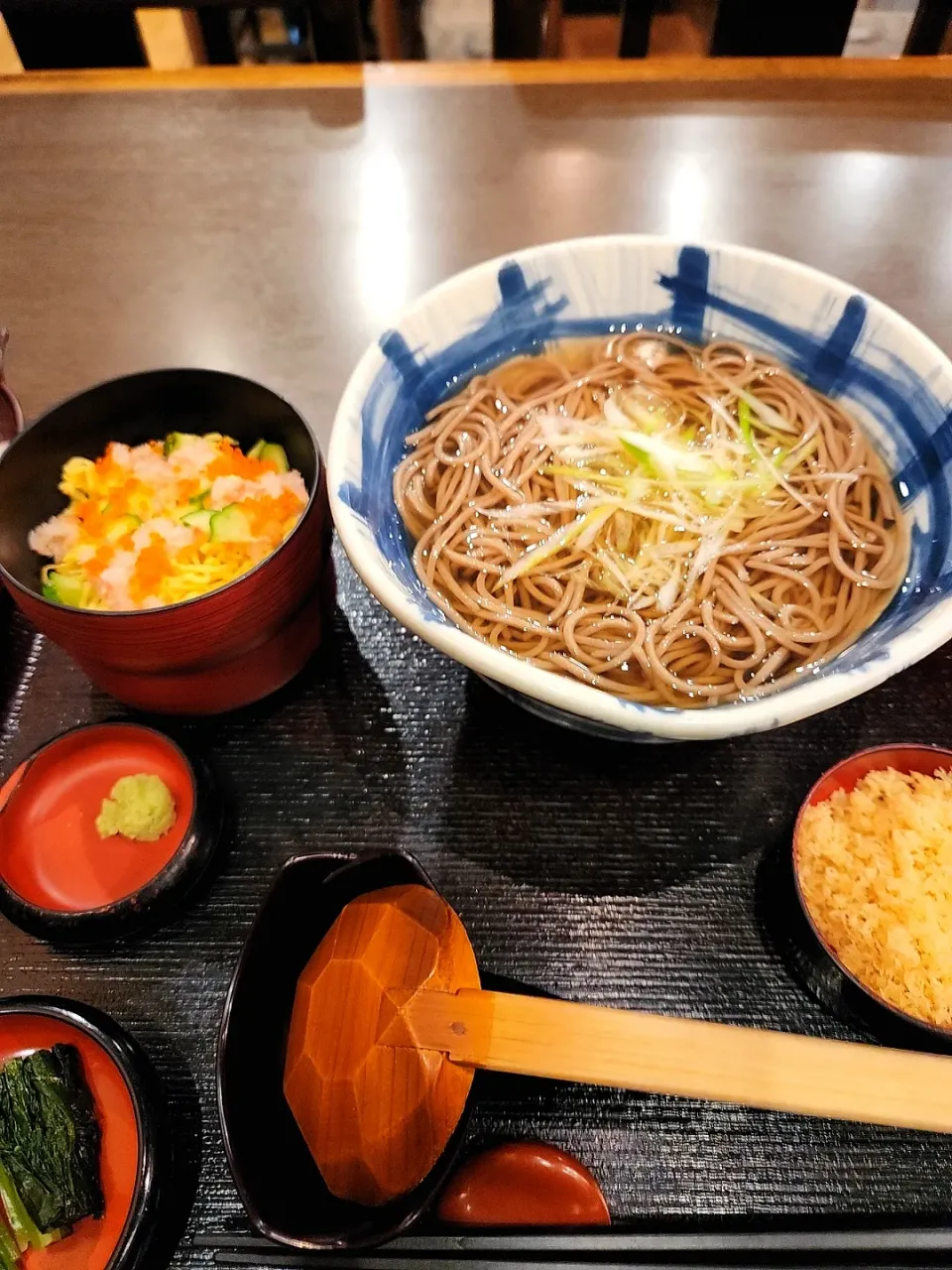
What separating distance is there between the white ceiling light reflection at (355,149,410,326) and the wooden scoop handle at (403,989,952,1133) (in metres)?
1.64

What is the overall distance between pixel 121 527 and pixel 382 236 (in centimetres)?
132

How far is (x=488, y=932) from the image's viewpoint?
1.26 metres

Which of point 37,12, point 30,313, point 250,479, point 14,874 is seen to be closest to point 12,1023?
point 14,874

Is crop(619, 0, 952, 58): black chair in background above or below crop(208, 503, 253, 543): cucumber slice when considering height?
above

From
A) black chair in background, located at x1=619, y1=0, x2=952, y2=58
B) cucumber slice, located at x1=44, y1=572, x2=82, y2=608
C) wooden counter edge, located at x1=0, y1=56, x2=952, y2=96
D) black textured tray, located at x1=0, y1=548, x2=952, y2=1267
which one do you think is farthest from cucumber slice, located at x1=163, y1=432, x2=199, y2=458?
black chair in background, located at x1=619, y1=0, x2=952, y2=58

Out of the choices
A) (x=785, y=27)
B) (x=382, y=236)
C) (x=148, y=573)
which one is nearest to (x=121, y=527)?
(x=148, y=573)

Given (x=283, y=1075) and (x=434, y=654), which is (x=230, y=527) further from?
(x=283, y=1075)

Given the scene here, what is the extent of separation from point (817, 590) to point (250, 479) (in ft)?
3.13

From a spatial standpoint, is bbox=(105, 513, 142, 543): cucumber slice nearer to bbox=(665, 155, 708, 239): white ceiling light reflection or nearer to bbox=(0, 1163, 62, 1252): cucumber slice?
bbox=(0, 1163, 62, 1252): cucumber slice

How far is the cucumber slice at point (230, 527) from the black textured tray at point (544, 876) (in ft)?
0.94

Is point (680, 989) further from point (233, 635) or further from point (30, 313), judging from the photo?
point (30, 313)

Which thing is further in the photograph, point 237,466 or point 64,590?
point 237,466

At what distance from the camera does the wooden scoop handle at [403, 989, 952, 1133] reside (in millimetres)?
902

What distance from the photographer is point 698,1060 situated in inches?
36.6
